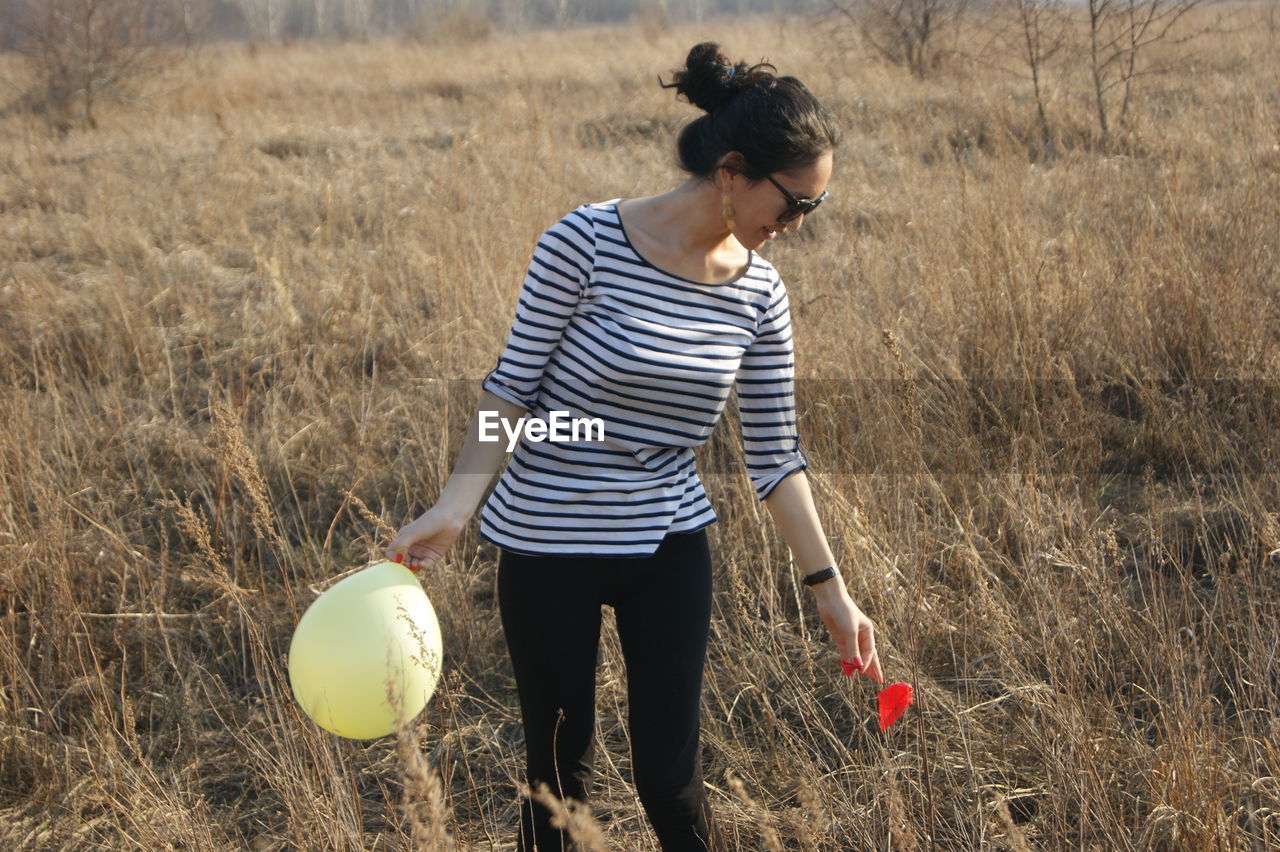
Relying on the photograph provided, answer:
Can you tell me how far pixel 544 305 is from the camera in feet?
5.89

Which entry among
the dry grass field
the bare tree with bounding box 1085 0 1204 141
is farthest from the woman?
the bare tree with bounding box 1085 0 1204 141

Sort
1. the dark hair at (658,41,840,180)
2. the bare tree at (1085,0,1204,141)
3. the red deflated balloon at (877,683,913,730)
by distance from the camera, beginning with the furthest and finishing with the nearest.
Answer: the bare tree at (1085,0,1204,141) < the red deflated balloon at (877,683,913,730) < the dark hair at (658,41,840,180)

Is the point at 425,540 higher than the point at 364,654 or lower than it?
higher

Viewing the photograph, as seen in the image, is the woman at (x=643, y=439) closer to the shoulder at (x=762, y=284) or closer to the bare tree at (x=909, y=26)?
the shoulder at (x=762, y=284)

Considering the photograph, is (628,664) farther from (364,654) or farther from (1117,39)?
(1117,39)

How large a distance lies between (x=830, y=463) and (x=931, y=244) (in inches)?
80.0

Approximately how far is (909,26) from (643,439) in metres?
10.6

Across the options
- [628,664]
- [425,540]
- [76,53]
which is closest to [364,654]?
[425,540]

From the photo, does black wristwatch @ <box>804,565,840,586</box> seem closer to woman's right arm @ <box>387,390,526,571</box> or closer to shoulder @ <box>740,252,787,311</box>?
shoulder @ <box>740,252,787,311</box>

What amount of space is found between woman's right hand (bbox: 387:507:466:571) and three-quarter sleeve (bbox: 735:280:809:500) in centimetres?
57

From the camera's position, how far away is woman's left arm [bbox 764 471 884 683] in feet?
6.33

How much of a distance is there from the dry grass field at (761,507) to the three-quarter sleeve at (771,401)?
0.37 meters

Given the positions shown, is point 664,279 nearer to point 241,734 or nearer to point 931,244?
point 241,734

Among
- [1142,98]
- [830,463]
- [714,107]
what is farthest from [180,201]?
[1142,98]
